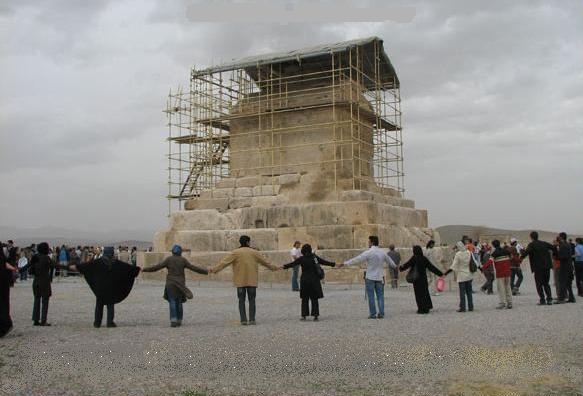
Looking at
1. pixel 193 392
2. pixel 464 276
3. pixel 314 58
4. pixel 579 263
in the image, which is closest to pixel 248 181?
pixel 314 58

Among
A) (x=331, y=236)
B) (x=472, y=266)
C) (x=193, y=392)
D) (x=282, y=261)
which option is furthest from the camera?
(x=282, y=261)

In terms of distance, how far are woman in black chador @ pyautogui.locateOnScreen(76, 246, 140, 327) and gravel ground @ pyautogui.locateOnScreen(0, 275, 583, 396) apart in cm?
51

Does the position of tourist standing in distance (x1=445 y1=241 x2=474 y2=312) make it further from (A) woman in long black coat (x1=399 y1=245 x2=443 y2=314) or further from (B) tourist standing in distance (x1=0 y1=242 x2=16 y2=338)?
(B) tourist standing in distance (x1=0 y1=242 x2=16 y2=338)

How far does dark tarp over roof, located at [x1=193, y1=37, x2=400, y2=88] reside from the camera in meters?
23.8

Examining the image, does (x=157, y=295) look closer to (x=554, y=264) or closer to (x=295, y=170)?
(x=295, y=170)

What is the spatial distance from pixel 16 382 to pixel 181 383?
1939 millimetres

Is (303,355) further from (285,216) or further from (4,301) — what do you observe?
(285,216)

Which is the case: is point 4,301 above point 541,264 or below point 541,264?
below

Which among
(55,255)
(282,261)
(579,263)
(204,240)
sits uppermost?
(204,240)

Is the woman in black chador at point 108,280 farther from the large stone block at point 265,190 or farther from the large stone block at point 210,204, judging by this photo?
the large stone block at point 210,204

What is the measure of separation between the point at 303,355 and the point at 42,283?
5784mm

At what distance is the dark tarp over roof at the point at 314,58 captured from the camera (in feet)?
78.1

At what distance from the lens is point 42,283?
37.8 ft

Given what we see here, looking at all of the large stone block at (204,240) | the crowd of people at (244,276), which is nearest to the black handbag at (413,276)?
the crowd of people at (244,276)
